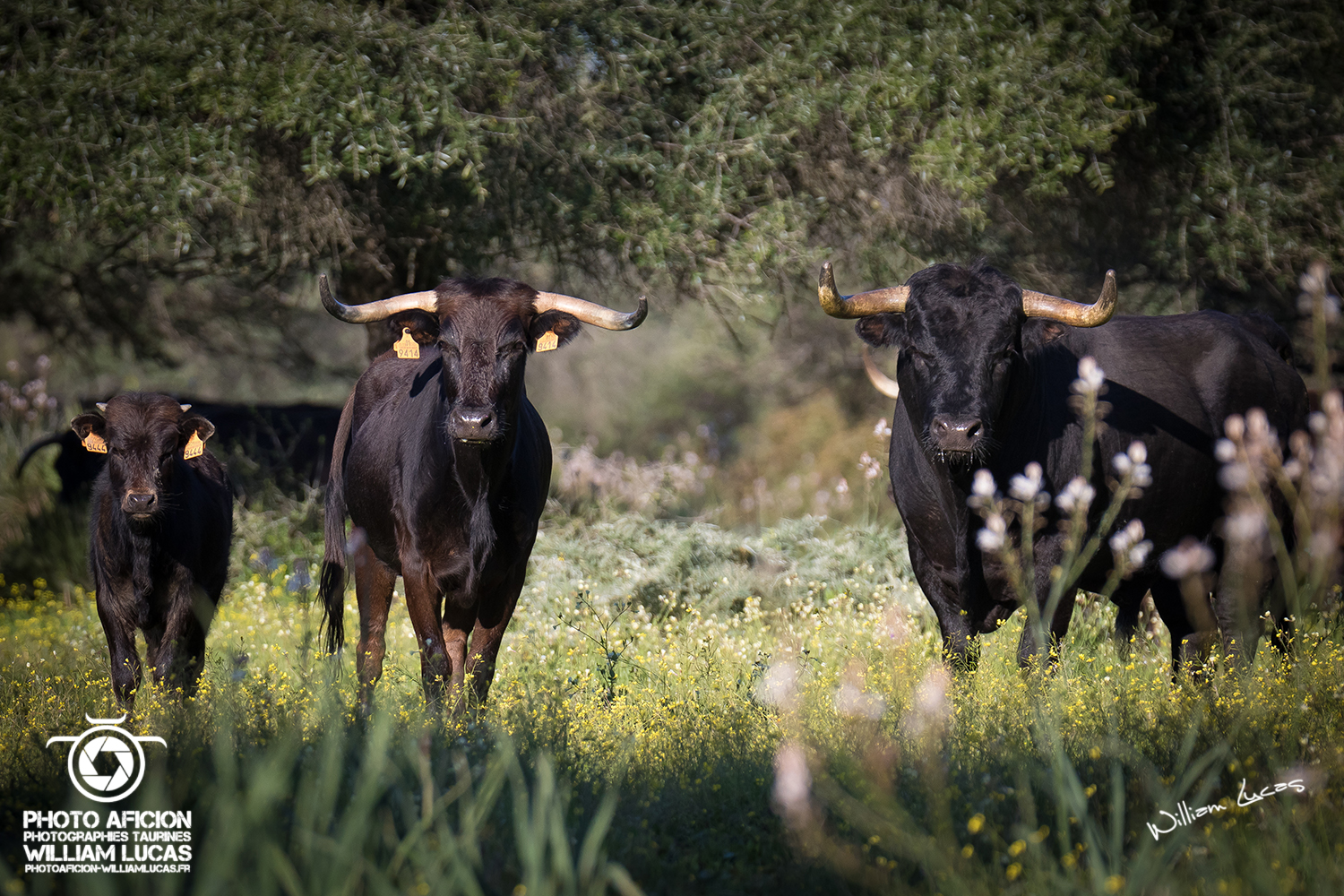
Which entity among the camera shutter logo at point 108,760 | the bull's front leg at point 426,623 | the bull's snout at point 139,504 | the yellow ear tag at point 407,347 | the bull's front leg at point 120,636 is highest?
the yellow ear tag at point 407,347

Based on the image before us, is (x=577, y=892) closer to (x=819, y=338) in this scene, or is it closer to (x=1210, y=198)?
(x=1210, y=198)

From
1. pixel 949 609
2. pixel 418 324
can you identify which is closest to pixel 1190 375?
pixel 949 609

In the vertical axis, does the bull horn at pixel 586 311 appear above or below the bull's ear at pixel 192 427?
above

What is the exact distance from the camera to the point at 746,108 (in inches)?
348

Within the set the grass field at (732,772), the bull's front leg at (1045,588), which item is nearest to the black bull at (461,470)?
the grass field at (732,772)

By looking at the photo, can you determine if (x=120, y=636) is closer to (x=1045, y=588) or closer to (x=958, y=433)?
(x=958, y=433)

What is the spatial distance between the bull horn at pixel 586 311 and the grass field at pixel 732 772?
1.69 metres

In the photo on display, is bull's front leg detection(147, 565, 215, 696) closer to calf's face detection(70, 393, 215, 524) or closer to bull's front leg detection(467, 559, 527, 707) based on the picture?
calf's face detection(70, 393, 215, 524)

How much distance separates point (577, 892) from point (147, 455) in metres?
3.77

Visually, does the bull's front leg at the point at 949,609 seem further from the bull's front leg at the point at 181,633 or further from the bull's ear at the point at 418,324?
the bull's front leg at the point at 181,633

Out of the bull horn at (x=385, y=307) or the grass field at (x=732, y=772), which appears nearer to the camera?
the grass field at (x=732, y=772)

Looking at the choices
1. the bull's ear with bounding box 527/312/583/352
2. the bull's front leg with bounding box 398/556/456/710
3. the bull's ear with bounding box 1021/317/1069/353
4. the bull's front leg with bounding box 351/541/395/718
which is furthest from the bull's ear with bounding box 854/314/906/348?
the bull's front leg with bounding box 351/541/395/718

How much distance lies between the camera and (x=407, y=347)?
5555 mm

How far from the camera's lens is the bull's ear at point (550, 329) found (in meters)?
5.40
